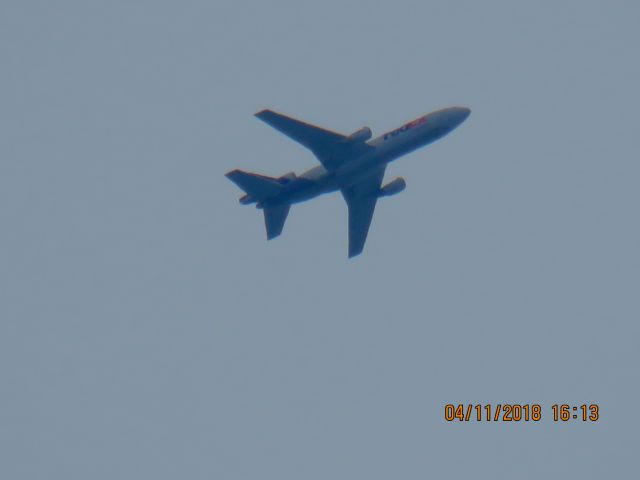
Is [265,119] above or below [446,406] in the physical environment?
above

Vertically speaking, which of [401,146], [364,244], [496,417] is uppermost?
[401,146]

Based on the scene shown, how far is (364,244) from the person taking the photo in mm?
75688

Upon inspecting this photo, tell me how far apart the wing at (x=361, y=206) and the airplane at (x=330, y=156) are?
136 cm

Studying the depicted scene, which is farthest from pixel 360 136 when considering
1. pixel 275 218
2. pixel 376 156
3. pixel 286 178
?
pixel 275 218

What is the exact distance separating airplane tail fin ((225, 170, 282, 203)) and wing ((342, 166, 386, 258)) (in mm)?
5166

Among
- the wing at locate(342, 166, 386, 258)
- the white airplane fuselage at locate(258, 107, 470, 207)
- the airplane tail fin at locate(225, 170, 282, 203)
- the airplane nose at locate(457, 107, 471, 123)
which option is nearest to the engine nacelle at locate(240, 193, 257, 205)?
the airplane tail fin at locate(225, 170, 282, 203)

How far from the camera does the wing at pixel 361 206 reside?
73750mm

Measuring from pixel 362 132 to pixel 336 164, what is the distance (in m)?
2.27

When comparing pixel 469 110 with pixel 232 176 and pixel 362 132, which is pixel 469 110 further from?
pixel 232 176

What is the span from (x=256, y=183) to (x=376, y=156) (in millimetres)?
6881

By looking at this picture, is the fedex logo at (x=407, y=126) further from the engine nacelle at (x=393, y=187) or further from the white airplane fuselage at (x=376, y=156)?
the engine nacelle at (x=393, y=187)

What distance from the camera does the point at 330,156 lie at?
69562 mm

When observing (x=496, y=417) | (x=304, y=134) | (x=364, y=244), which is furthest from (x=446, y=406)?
(x=304, y=134)

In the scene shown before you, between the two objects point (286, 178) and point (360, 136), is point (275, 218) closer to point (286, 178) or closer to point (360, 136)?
point (286, 178)
